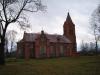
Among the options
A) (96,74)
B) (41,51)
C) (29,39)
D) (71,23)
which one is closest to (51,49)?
(41,51)

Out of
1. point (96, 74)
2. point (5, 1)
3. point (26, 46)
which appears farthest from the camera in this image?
point (26, 46)

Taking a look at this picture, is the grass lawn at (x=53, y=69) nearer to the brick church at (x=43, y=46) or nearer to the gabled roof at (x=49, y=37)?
the brick church at (x=43, y=46)

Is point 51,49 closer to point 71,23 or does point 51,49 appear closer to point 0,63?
point 71,23

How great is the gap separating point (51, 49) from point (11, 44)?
20.4 metres

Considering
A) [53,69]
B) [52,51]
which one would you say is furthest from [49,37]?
[53,69]

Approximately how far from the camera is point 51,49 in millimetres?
75000

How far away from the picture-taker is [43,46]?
7250cm

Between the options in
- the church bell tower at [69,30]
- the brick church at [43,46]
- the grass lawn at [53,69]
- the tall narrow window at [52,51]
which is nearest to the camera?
the grass lawn at [53,69]

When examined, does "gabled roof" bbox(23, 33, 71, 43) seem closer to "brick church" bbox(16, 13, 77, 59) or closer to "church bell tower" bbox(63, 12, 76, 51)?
"brick church" bbox(16, 13, 77, 59)

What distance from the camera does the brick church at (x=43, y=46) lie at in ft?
230

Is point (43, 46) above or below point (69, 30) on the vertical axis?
below

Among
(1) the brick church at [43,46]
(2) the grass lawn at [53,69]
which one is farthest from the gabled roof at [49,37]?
(2) the grass lawn at [53,69]

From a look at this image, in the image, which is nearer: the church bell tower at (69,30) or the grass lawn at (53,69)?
the grass lawn at (53,69)

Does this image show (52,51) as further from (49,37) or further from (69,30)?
(69,30)
